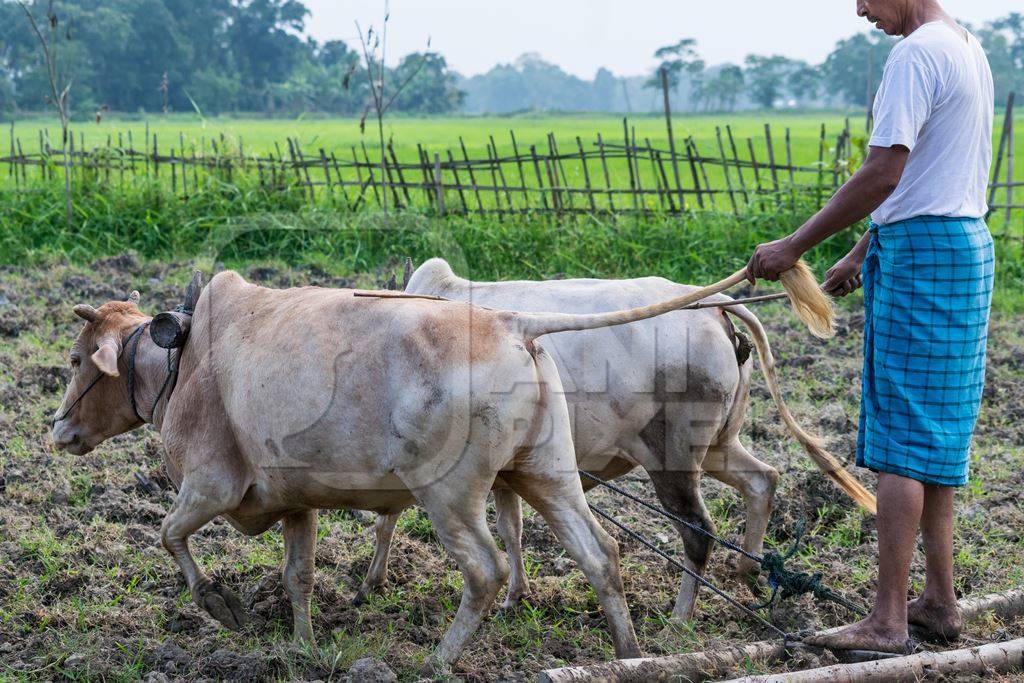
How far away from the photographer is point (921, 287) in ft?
11.3

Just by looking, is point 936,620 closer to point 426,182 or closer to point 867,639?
point 867,639

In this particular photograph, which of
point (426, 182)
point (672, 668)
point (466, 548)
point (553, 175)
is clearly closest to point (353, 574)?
point (466, 548)

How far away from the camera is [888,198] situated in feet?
11.6

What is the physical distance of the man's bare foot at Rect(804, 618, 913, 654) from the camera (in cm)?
346

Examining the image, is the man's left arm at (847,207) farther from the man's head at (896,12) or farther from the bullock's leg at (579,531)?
the bullock's leg at (579,531)

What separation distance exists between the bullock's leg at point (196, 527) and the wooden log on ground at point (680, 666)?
1455 millimetres

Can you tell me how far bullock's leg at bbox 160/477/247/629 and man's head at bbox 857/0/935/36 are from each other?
2.82 meters

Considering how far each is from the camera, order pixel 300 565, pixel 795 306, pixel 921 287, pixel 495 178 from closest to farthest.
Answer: pixel 921 287, pixel 795 306, pixel 300 565, pixel 495 178

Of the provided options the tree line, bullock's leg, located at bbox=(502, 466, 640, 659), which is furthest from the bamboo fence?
the tree line

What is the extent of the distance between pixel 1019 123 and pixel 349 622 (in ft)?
152

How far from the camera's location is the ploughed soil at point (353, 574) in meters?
3.94

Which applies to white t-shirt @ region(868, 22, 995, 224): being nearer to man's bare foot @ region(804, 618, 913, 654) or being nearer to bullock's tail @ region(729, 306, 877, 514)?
bullock's tail @ region(729, 306, 877, 514)

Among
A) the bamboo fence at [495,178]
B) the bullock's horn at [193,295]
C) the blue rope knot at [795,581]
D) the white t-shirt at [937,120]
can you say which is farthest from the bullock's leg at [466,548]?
the bamboo fence at [495,178]

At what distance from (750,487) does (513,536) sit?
107cm
